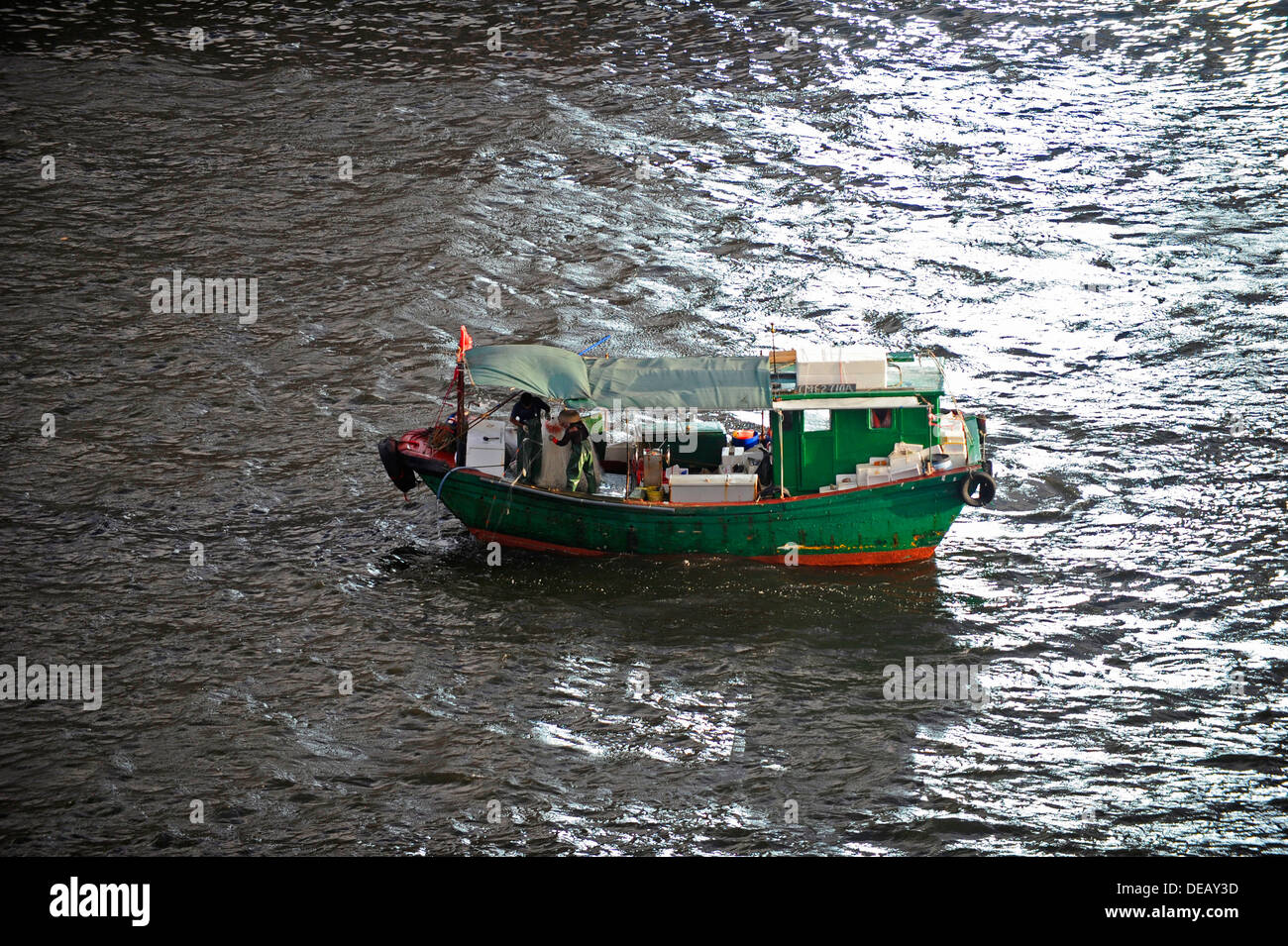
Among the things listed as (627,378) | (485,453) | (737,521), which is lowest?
(737,521)

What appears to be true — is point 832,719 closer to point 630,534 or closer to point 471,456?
point 630,534

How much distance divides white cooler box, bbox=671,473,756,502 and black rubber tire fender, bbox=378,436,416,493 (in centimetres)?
325

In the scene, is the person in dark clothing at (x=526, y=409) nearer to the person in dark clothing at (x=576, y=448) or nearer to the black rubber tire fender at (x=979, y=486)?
the person in dark clothing at (x=576, y=448)

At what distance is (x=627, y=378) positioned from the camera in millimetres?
16609

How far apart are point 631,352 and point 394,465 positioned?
645 cm

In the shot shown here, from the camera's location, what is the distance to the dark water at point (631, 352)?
13.7m

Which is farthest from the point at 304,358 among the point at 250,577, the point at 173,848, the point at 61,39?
the point at 61,39

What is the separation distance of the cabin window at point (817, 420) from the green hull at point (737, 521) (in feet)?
2.68

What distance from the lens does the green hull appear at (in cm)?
1645

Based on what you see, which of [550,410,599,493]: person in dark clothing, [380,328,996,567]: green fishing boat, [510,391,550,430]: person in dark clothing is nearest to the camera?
[380,328,996,567]: green fishing boat

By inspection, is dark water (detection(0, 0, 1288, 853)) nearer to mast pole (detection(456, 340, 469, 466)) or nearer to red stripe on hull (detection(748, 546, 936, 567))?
red stripe on hull (detection(748, 546, 936, 567))

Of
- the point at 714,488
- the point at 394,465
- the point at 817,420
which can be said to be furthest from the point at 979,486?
the point at 394,465

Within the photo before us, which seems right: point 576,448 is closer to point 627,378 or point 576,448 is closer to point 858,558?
point 627,378

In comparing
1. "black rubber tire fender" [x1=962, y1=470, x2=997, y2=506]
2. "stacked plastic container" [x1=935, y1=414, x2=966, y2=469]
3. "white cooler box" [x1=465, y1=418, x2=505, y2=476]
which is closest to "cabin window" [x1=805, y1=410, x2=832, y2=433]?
"stacked plastic container" [x1=935, y1=414, x2=966, y2=469]
